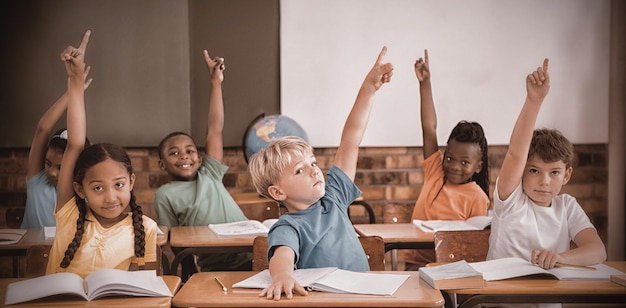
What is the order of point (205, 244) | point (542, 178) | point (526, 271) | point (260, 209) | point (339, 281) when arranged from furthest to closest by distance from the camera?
point (260, 209) → point (205, 244) → point (542, 178) → point (526, 271) → point (339, 281)

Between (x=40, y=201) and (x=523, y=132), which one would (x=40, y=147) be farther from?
(x=523, y=132)

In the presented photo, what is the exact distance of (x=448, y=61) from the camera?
4527 millimetres

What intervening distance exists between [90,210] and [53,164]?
41.3 inches

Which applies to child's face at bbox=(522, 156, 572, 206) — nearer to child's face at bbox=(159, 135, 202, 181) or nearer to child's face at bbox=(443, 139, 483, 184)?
child's face at bbox=(443, 139, 483, 184)

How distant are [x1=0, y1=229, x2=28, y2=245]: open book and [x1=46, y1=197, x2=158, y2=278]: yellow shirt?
66 cm

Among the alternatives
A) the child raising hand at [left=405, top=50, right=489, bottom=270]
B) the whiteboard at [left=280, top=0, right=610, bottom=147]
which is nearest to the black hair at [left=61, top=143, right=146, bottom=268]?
the child raising hand at [left=405, top=50, right=489, bottom=270]

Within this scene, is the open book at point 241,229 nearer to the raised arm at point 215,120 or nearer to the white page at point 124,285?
the raised arm at point 215,120

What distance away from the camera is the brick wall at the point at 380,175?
4.34 metres

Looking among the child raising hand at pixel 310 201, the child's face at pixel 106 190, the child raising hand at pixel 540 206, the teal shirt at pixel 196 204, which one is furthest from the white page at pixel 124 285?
the teal shirt at pixel 196 204

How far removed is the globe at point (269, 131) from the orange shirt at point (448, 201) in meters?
0.99

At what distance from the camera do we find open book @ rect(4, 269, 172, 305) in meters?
1.75

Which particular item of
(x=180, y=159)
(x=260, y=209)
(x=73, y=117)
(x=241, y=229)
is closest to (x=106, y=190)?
(x=73, y=117)

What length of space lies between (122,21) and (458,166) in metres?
2.26

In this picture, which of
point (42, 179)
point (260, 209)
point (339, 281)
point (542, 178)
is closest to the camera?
point (339, 281)
